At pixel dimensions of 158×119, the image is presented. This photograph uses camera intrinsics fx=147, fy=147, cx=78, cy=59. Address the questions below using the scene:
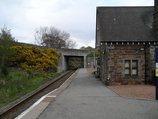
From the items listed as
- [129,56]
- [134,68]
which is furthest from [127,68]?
[129,56]

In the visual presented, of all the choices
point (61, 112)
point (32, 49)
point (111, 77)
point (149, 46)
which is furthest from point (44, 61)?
point (61, 112)

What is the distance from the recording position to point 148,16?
573 inches

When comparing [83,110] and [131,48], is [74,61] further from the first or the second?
[83,110]

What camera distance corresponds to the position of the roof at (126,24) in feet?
42.5

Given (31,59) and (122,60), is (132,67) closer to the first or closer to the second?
(122,60)

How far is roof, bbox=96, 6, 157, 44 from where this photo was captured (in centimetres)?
1295

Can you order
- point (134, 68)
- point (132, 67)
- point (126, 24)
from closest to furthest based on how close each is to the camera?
point (132, 67), point (134, 68), point (126, 24)

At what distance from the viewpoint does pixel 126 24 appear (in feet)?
46.8

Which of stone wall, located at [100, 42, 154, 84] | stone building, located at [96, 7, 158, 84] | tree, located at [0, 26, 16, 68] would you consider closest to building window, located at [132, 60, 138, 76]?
stone building, located at [96, 7, 158, 84]

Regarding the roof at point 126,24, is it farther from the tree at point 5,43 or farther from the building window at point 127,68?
the tree at point 5,43

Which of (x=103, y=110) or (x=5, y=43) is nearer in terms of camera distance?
(x=103, y=110)

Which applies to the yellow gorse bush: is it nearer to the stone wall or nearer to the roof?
the roof

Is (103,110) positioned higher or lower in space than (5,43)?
lower

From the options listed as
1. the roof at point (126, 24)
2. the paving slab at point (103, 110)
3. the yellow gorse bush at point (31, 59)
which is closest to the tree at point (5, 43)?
the yellow gorse bush at point (31, 59)
